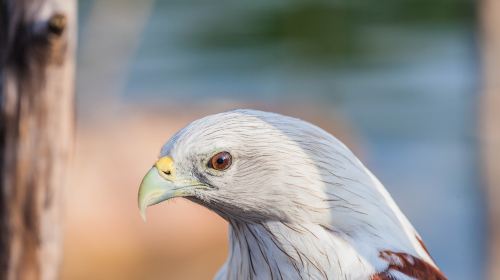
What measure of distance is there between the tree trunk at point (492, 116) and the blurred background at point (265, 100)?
0.17 meters

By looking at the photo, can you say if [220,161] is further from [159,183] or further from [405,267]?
[405,267]

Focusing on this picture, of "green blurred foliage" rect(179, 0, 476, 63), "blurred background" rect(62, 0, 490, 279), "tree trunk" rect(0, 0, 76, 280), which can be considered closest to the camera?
"tree trunk" rect(0, 0, 76, 280)

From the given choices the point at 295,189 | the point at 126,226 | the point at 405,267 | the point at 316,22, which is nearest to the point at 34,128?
the point at 295,189

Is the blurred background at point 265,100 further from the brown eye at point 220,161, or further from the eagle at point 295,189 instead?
the brown eye at point 220,161

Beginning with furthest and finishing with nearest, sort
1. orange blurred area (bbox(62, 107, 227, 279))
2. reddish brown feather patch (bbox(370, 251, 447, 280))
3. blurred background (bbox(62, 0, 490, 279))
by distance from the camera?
blurred background (bbox(62, 0, 490, 279))
orange blurred area (bbox(62, 107, 227, 279))
reddish brown feather patch (bbox(370, 251, 447, 280))

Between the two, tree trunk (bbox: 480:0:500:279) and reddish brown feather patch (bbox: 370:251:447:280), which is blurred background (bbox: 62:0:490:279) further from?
reddish brown feather patch (bbox: 370:251:447:280)

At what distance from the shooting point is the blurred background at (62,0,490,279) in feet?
31.2

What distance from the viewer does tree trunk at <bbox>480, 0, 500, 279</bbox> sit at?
22.1ft

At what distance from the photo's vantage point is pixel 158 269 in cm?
955

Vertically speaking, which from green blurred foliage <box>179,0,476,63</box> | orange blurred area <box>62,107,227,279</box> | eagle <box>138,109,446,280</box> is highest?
green blurred foliage <box>179,0,476,63</box>

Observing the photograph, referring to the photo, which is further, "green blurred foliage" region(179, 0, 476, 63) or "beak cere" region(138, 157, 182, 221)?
"green blurred foliage" region(179, 0, 476, 63)

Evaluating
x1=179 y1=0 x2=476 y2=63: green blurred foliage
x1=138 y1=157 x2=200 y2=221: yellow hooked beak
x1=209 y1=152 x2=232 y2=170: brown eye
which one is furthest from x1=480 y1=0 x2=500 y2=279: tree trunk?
x1=179 y1=0 x2=476 y2=63: green blurred foliage

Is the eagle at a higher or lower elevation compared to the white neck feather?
higher

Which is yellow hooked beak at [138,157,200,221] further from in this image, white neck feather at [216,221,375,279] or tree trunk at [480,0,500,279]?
tree trunk at [480,0,500,279]
